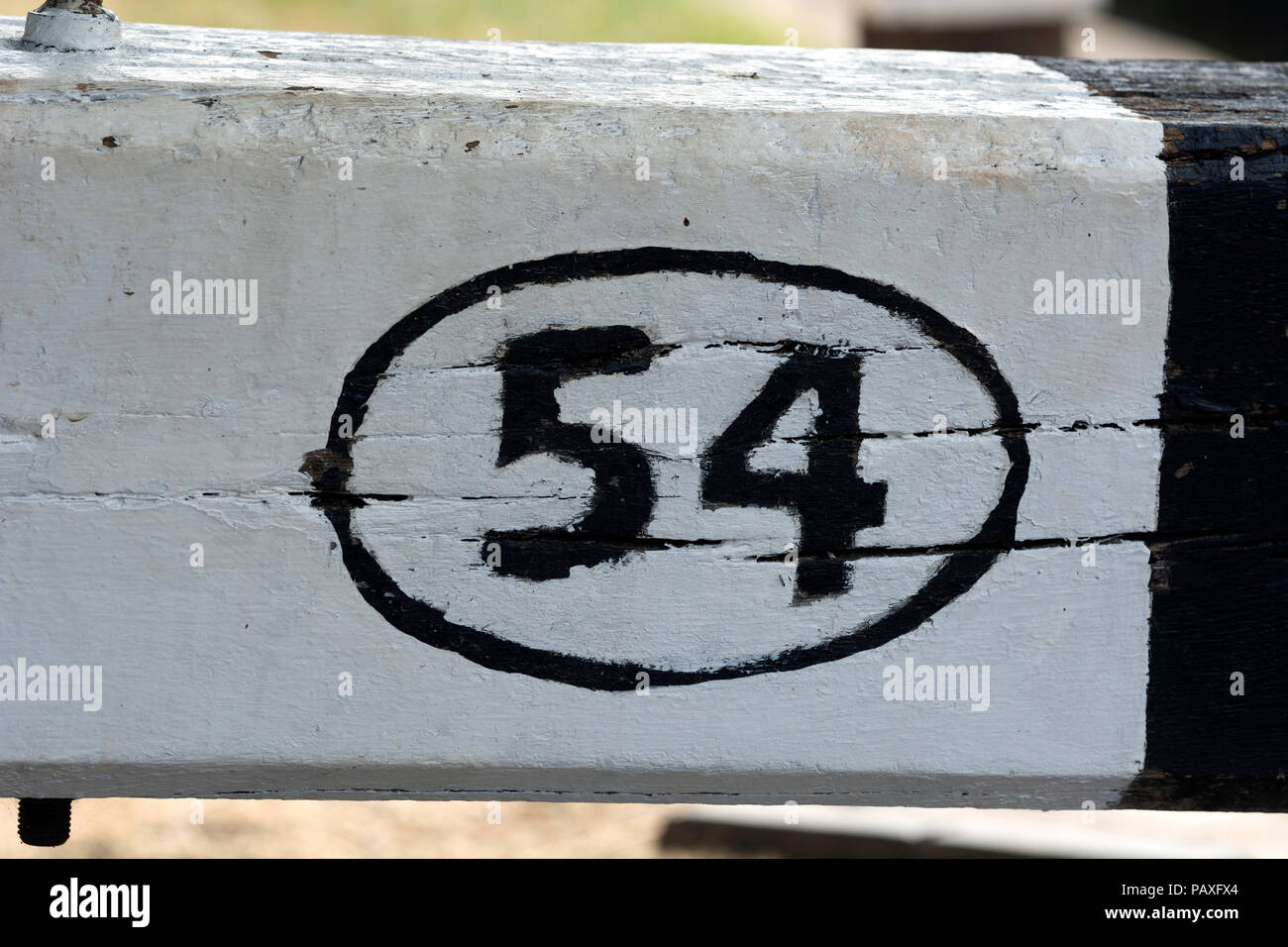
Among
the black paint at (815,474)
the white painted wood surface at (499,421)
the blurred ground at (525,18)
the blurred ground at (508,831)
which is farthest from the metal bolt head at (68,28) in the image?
the blurred ground at (525,18)

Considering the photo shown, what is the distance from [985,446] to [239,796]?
2.56ft

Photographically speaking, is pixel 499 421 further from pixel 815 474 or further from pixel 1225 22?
pixel 1225 22

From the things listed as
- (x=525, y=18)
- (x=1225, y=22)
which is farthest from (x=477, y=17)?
(x=1225, y=22)

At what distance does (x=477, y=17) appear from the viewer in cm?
665

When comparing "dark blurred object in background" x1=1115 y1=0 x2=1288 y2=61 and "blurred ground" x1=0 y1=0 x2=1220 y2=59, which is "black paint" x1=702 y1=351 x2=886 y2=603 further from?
"dark blurred object in background" x1=1115 y1=0 x2=1288 y2=61

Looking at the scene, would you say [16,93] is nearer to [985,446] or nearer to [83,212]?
[83,212]

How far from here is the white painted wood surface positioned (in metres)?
1.03

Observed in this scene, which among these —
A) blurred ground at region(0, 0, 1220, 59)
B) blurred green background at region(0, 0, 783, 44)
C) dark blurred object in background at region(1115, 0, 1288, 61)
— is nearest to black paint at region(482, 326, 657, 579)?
blurred ground at region(0, 0, 1220, 59)

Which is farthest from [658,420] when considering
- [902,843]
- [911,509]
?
[902,843]

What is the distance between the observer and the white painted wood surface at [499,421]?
3.36 feet

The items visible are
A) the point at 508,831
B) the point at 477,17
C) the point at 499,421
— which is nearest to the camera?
the point at 499,421

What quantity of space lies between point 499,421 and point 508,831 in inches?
93.1

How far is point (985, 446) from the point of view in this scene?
3.55 feet

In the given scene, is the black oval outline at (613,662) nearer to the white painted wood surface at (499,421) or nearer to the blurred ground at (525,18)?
the white painted wood surface at (499,421)
